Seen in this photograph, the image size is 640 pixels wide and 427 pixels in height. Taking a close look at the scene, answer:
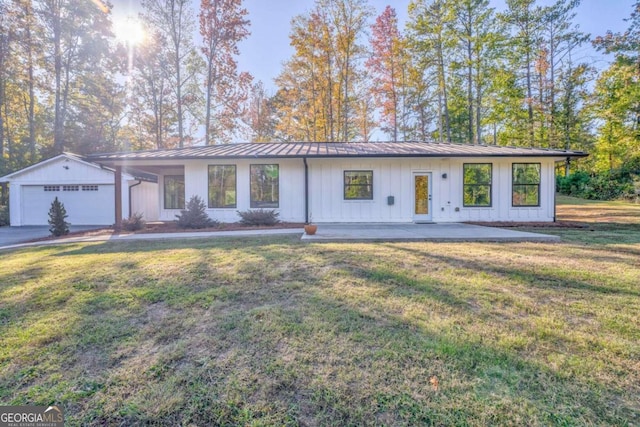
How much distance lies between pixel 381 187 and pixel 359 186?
0.82 m

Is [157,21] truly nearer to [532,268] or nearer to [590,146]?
[532,268]

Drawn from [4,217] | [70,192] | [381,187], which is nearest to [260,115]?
[70,192]

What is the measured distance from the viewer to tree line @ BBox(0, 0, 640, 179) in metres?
16.4

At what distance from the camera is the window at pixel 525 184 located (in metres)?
10.8

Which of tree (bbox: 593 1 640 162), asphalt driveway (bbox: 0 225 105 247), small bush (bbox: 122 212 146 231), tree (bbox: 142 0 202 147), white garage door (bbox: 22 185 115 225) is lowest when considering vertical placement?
asphalt driveway (bbox: 0 225 105 247)

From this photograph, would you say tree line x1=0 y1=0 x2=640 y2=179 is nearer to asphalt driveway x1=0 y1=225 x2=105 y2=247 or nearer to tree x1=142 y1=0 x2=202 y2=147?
tree x1=142 y1=0 x2=202 y2=147

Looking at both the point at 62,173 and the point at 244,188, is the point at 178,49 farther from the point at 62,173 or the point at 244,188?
the point at 244,188

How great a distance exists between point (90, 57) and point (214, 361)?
24.6 meters

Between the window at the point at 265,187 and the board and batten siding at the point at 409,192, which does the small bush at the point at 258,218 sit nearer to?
the window at the point at 265,187

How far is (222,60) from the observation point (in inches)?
655

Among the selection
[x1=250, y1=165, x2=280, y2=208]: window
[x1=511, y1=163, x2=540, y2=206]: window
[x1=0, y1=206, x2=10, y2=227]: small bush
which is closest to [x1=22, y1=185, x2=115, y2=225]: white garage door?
[x1=0, y1=206, x2=10, y2=227]: small bush

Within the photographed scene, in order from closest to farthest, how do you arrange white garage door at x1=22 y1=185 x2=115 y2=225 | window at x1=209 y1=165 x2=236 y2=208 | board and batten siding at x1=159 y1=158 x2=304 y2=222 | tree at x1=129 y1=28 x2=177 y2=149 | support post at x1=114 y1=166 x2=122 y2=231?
1. support post at x1=114 y1=166 x2=122 y2=231
2. board and batten siding at x1=159 y1=158 x2=304 y2=222
3. window at x1=209 y1=165 x2=236 y2=208
4. white garage door at x1=22 y1=185 x2=115 y2=225
5. tree at x1=129 y1=28 x2=177 y2=149

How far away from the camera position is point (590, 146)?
78.9 ft

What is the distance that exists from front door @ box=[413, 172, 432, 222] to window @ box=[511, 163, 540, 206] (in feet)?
10.2
